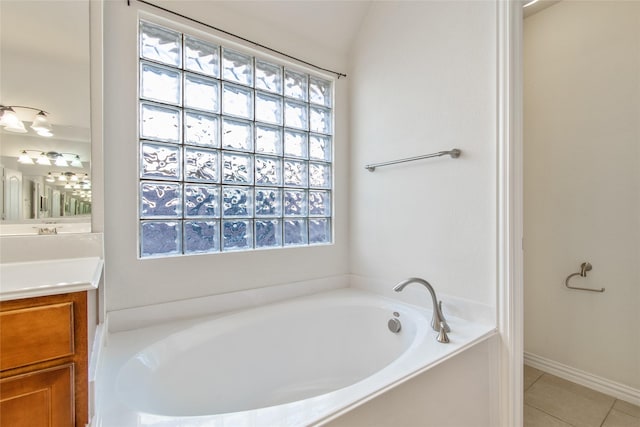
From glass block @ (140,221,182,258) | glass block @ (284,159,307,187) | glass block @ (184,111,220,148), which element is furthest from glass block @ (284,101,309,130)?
glass block @ (140,221,182,258)

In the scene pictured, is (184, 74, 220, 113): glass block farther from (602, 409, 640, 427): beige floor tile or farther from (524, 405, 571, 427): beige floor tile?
(602, 409, 640, 427): beige floor tile

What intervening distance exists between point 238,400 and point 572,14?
3.16 meters

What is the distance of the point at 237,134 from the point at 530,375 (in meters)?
2.59

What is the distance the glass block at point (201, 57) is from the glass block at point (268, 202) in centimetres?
75

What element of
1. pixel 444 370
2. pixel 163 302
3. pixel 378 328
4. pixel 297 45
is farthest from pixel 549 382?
pixel 297 45

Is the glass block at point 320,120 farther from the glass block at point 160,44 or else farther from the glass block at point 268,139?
the glass block at point 160,44

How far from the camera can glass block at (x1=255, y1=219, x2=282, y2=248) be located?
1.83 metres

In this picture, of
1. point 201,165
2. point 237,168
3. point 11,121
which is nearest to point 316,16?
point 237,168

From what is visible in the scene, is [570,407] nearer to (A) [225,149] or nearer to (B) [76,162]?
(A) [225,149]

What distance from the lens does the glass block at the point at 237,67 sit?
171 centimetres

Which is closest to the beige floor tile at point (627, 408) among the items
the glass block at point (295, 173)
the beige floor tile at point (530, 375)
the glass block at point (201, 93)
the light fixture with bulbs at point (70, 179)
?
the beige floor tile at point (530, 375)

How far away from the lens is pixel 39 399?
0.65 meters

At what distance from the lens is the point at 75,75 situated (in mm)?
1179

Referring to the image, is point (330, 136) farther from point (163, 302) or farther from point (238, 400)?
point (238, 400)
